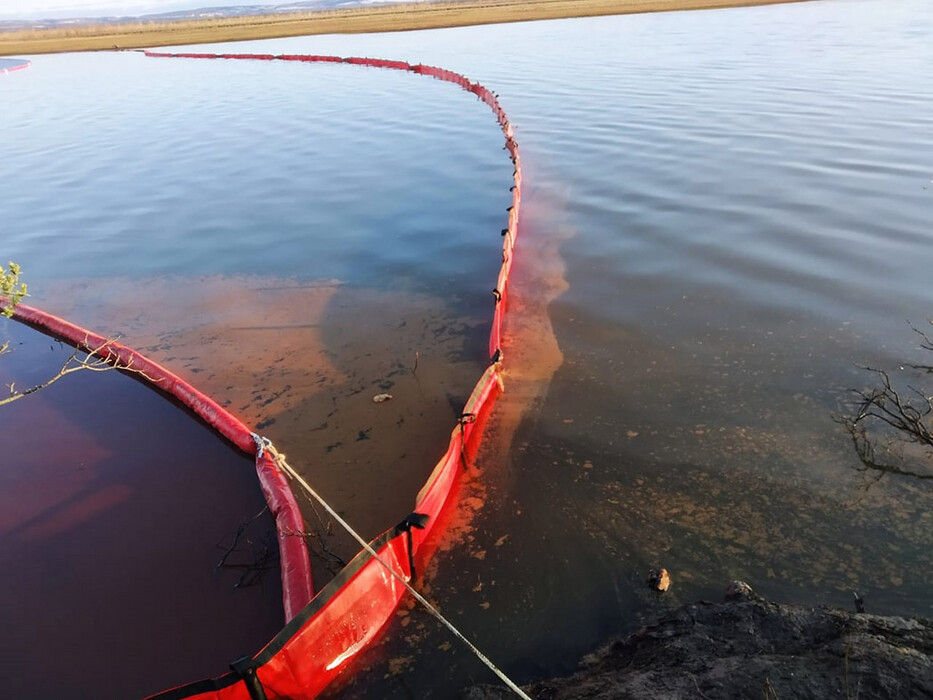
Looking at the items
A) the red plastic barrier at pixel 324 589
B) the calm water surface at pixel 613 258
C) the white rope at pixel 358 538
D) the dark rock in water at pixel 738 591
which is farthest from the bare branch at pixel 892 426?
the white rope at pixel 358 538

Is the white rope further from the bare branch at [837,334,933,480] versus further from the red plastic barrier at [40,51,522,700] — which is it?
the bare branch at [837,334,933,480]

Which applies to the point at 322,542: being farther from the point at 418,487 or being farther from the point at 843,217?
the point at 843,217

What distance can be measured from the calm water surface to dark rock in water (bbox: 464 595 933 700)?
43 cm

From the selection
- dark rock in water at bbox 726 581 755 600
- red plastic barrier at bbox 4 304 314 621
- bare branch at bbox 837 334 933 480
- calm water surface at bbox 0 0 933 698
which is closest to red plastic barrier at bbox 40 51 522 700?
red plastic barrier at bbox 4 304 314 621

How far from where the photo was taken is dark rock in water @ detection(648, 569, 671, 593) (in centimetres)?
483

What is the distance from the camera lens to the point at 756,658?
11.2 feet

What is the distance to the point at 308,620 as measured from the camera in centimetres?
406

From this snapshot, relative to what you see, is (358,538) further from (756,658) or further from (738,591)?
(738,591)

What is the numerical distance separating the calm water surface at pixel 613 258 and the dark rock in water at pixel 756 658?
43 cm

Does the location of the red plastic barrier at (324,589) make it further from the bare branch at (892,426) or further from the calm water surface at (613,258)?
the bare branch at (892,426)

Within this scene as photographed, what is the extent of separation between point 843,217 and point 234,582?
12.1m

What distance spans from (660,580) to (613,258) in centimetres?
703

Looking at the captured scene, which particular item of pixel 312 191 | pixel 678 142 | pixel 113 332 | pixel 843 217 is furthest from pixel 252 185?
pixel 843 217

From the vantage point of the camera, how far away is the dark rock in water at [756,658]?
3061 mm
